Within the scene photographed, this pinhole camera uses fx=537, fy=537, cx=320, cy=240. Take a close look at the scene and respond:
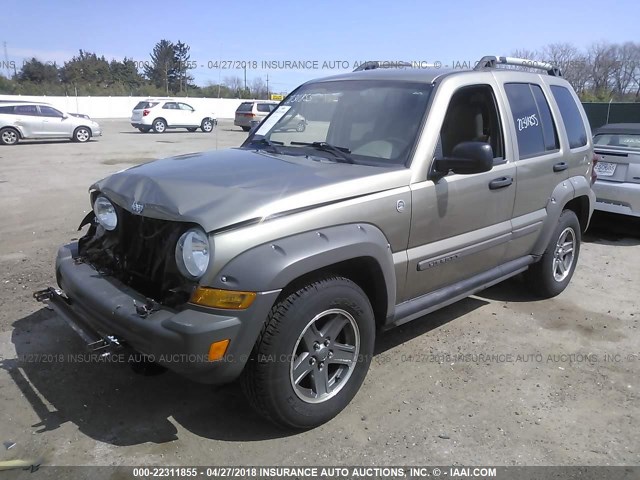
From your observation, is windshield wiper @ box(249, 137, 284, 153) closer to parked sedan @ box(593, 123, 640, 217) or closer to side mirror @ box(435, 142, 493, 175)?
side mirror @ box(435, 142, 493, 175)

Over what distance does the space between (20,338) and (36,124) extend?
61.8 feet

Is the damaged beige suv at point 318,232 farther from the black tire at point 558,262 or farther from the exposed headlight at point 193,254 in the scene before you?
the black tire at point 558,262

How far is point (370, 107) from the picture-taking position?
3.91 meters

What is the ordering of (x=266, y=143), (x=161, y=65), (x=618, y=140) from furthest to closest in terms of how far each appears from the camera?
(x=161, y=65)
(x=618, y=140)
(x=266, y=143)

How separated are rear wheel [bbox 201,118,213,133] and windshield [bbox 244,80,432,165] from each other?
25329 millimetres

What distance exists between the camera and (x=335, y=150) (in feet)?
12.4

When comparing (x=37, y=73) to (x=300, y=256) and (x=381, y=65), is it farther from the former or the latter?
(x=300, y=256)

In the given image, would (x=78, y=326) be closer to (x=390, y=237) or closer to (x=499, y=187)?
(x=390, y=237)

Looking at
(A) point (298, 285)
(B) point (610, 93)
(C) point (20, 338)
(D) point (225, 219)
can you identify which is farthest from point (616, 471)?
(B) point (610, 93)

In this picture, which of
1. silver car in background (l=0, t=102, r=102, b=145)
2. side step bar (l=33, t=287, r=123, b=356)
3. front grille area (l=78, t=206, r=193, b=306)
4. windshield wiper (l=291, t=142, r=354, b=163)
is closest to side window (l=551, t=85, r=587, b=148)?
windshield wiper (l=291, t=142, r=354, b=163)

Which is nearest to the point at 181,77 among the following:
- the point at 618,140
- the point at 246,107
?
the point at 246,107

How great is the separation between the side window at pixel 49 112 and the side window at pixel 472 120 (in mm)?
20286

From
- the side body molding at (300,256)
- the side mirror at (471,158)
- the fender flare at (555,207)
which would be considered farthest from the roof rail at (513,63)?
the side body molding at (300,256)

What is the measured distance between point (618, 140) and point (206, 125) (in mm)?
24029
